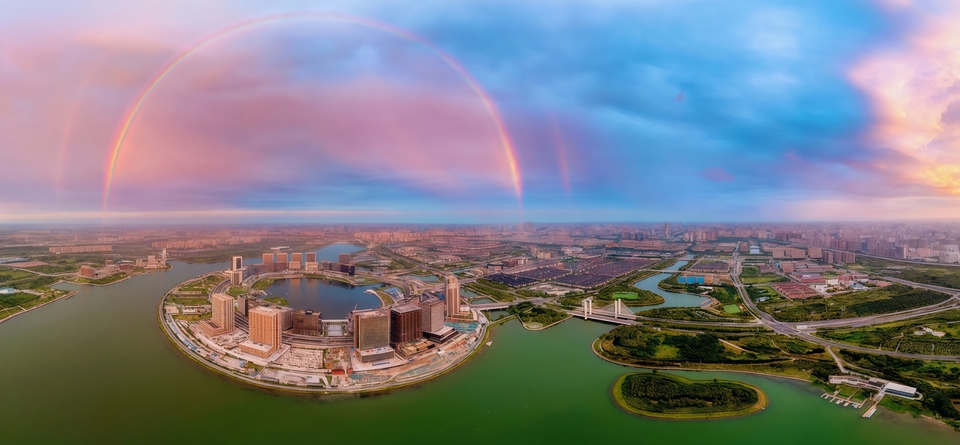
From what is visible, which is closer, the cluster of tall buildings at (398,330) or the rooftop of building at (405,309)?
the cluster of tall buildings at (398,330)

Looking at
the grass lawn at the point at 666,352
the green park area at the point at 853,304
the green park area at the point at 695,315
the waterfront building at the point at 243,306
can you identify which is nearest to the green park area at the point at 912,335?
the green park area at the point at 853,304

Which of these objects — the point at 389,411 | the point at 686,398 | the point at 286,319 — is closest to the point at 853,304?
the point at 686,398

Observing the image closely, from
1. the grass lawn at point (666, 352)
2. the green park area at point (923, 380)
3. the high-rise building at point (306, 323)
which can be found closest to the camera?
the green park area at point (923, 380)

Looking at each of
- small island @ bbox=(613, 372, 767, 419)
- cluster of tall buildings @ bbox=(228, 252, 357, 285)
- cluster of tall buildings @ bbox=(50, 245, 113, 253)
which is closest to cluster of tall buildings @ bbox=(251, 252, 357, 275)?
cluster of tall buildings @ bbox=(228, 252, 357, 285)

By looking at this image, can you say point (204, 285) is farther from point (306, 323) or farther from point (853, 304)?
point (853, 304)

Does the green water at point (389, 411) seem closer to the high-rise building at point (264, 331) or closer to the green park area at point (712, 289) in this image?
the high-rise building at point (264, 331)

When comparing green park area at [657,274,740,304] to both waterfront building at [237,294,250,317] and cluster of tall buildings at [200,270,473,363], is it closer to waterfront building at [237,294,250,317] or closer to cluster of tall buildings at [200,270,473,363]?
cluster of tall buildings at [200,270,473,363]

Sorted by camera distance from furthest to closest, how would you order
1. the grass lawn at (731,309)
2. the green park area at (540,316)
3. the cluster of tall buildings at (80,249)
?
the cluster of tall buildings at (80,249) → the grass lawn at (731,309) → the green park area at (540,316)
